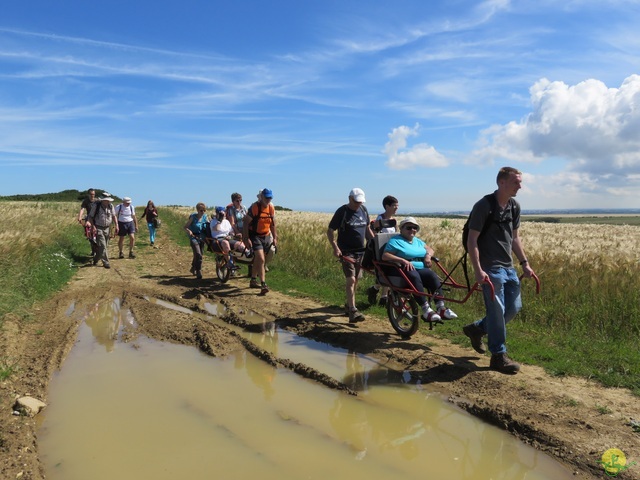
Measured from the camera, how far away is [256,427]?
441cm

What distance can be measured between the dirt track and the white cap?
2031mm

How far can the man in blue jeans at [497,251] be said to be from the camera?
17.9 feet

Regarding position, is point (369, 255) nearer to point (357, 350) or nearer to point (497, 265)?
point (357, 350)

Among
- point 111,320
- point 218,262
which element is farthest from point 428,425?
point 218,262

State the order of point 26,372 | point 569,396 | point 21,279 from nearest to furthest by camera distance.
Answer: point 569,396 → point 26,372 → point 21,279

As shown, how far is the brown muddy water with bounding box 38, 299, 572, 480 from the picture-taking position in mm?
3768

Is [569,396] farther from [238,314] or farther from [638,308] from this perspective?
[238,314]

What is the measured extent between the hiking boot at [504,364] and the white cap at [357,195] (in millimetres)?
3438

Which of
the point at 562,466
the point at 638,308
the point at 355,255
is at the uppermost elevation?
the point at 355,255

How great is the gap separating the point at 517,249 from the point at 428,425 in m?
2.55

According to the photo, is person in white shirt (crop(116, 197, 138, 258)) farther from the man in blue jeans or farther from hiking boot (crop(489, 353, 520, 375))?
hiking boot (crop(489, 353, 520, 375))

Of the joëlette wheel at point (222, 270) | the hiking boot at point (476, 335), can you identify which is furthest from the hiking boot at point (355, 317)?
the joëlette wheel at point (222, 270)

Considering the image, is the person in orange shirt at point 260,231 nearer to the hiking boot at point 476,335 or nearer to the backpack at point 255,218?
the backpack at point 255,218

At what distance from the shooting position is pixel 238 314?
8695mm
